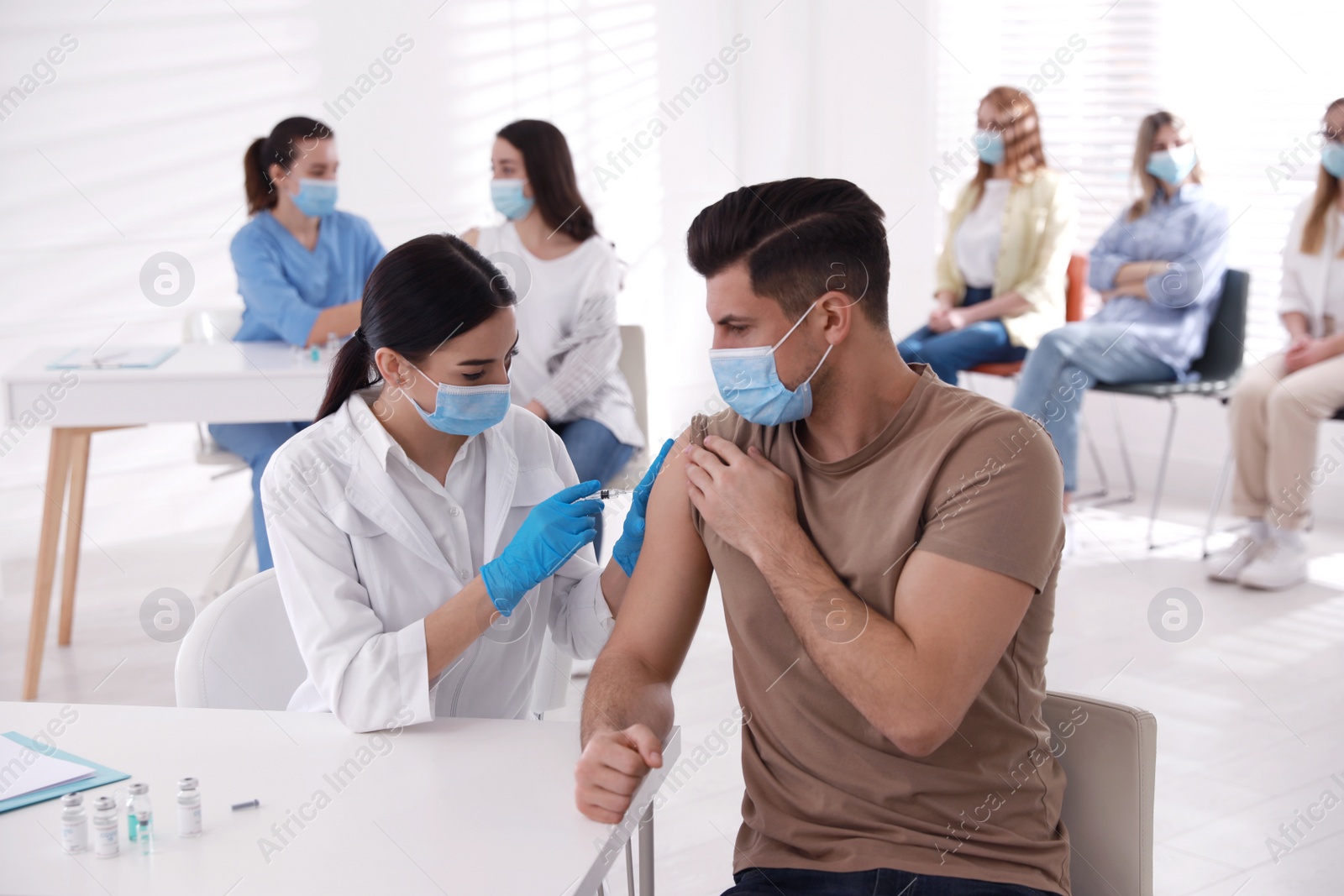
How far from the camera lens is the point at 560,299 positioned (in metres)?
3.12

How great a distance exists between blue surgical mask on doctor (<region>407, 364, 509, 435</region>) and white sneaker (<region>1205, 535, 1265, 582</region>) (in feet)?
9.11

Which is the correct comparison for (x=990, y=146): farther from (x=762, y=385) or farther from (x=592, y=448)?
(x=762, y=385)

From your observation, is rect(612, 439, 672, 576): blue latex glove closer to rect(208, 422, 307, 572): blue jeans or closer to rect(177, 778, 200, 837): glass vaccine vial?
rect(177, 778, 200, 837): glass vaccine vial

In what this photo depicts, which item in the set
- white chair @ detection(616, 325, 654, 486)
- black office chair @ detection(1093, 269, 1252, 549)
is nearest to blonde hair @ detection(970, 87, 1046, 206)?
black office chair @ detection(1093, 269, 1252, 549)

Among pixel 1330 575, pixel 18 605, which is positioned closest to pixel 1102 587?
pixel 1330 575

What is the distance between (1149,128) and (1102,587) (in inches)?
61.7

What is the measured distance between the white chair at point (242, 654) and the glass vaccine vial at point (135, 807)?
30 cm

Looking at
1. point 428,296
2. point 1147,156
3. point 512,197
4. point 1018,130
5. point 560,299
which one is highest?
point 1018,130

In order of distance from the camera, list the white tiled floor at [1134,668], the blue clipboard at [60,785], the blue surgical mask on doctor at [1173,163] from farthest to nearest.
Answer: the blue surgical mask on doctor at [1173,163] → the white tiled floor at [1134,668] → the blue clipboard at [60,785]

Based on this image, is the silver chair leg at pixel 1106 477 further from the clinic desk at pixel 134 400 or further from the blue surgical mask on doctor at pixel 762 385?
the blue surgical mask on doctor at pixel 762 385

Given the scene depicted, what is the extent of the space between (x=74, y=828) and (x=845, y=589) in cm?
76

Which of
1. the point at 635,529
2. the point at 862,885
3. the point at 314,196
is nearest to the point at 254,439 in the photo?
the point at 314,196

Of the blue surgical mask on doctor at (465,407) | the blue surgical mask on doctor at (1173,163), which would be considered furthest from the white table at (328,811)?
the blue surgical mask on doctor at (1173,163)

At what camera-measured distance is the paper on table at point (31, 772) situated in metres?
1.18
